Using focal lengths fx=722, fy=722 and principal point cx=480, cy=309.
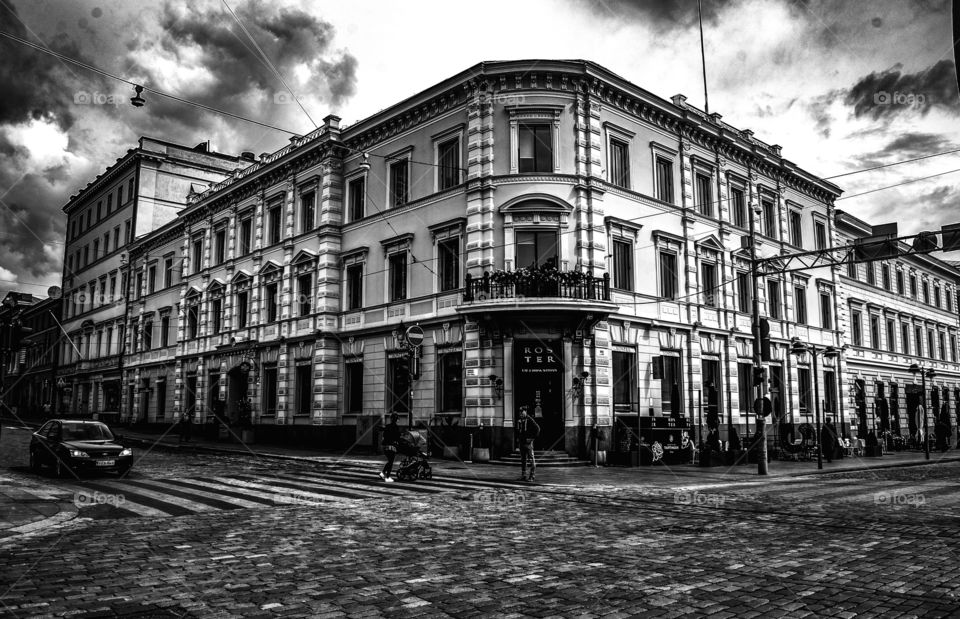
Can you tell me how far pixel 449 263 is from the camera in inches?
1045

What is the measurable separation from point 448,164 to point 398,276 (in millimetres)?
4852

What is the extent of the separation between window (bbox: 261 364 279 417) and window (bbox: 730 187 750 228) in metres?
22.4

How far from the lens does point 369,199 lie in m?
30.2

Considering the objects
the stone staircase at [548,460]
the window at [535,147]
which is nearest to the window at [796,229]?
the window at [535,147]

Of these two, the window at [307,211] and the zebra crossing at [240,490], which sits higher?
the window at [307,211]

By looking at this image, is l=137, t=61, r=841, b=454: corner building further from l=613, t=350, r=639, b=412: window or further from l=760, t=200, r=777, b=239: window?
l=760, t=200, r=777, b=239: window

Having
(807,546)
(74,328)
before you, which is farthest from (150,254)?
(807,546)

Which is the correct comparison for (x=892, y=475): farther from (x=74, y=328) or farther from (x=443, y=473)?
(x=74, y=328)

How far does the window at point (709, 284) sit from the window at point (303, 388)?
1717 cm

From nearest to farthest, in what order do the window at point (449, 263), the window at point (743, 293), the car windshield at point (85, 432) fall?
the car windshield at point (85, 432)
the window at point (449, 263)
the window at point (743, 293)

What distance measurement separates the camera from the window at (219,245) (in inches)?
1569

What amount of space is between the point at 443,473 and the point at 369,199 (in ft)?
47.7

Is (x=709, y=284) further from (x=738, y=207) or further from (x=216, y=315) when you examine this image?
(x=216, y=315)

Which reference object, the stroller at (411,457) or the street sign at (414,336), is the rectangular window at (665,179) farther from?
the stroller at (411,457)
